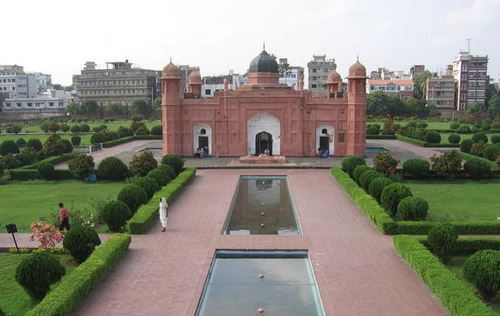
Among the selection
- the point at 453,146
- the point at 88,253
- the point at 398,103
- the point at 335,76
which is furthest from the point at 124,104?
the point at 88,253

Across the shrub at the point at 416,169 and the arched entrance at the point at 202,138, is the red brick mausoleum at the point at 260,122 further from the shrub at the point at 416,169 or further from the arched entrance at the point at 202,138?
the shrub at the point at 416,169

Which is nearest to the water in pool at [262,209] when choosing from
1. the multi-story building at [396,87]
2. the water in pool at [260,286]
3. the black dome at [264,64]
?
the water in pool at [260,286]

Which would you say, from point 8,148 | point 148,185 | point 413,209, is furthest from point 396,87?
point 413,209

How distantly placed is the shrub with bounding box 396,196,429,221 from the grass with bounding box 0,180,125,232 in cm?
949

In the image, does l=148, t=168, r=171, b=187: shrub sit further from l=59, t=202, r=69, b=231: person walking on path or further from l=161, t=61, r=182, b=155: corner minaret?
l=161, t=61, r=182, b=155: corner minaret

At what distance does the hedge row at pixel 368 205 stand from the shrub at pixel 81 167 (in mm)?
11047

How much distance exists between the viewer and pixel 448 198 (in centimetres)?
2002

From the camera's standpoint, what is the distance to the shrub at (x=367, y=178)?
19741mm

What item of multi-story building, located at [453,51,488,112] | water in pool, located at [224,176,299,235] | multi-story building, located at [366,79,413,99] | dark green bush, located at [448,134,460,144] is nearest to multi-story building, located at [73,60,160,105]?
multi-story building, located at [366,79,413,99]

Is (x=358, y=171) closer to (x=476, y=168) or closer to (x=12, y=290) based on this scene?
(x=476, y=168)

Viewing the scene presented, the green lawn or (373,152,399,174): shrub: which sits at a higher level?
(373,152,399,174): shrub

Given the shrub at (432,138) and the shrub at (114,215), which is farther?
the shrub at (432,138)

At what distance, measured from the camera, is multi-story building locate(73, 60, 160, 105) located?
272 ft

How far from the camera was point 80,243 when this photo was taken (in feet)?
39.5
